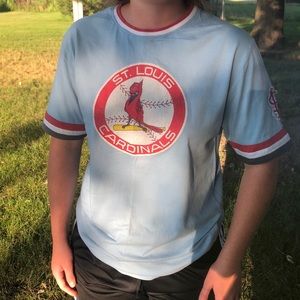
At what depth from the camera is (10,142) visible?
5004mm

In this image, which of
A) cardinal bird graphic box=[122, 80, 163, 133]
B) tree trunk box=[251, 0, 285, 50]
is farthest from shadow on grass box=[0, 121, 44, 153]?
tree trunk box=[251, 0, 285, 50]

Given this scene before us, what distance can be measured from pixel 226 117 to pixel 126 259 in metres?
0.49

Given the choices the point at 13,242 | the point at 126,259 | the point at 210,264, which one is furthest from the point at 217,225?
the point at 13,242

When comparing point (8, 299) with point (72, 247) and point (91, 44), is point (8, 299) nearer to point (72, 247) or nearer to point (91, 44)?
point (72, 247)

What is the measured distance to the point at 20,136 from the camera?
17.0 ft

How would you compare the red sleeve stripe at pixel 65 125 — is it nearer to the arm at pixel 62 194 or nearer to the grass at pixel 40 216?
the arm at pixel 62 194

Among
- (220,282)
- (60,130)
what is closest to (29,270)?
(60,130)

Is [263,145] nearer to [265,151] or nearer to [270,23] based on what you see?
[265,151]

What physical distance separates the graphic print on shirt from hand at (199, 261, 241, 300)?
0.36 m

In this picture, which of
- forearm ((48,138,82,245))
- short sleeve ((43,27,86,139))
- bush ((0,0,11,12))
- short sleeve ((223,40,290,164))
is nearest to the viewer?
short sleeve ((223,40,290,164))

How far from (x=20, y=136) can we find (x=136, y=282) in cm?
391

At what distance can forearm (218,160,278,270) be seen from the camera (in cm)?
133

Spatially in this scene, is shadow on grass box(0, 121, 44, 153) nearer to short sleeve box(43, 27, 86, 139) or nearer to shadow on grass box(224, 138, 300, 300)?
shadow on grass box(224, 138, 300, 300)

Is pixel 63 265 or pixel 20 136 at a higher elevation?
pixel 63 265
